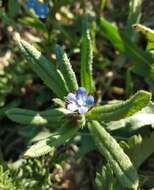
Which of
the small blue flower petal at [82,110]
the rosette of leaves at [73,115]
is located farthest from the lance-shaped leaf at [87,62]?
the small blue flower petal at [82,110]

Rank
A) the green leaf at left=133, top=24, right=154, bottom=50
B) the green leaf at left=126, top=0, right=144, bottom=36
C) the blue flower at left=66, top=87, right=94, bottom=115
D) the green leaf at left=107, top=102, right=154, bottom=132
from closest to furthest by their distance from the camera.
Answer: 1. the blue flower at left=66, top=87, right=94, bottom=115
2. the green leaf at left=133, top=24, right=154, bottom=50
3. the green leaf at left=107, top=102, right=154, bottom=132
4. the green leaf at left=126, top=0, right=144, bottom=36

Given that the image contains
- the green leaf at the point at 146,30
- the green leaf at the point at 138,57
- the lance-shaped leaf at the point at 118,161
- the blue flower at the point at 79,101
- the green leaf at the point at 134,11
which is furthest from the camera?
the green leaf at the point at 134,11

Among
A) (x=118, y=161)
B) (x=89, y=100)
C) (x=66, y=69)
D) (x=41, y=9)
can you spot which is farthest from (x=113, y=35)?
(x=118, y=161)

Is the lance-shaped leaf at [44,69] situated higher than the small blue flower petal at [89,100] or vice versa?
the lance-shaped leaf at [44,69]

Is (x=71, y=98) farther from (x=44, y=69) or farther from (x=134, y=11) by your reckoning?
(x=134, y=11)

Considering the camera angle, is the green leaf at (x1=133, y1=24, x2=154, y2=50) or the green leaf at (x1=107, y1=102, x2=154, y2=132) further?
the green leaf at (x1=107, y1=102, x2=154, y2=132)

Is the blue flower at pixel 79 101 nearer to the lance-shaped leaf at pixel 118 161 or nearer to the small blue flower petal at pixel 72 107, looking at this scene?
the small blue flower petal at pixel 72 107

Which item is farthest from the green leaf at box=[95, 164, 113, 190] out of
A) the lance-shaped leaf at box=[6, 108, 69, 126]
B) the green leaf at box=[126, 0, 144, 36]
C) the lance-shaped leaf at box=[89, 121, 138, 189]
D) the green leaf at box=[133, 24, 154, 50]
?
the green leaf at box=[126, 0, 144, 36]

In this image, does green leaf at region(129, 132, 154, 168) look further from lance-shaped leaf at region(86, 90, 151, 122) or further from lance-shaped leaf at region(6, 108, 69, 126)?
lance-shaped leaf at region(6, 108, 69, 126)
